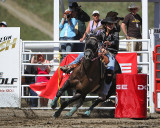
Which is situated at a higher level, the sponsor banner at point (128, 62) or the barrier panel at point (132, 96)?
the sponsor banner at point (128, 62)

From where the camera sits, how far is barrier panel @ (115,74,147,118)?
9516 millimetres

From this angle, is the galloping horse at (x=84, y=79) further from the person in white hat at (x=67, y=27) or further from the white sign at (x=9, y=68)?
the person in white hat at (x=67, y=27)

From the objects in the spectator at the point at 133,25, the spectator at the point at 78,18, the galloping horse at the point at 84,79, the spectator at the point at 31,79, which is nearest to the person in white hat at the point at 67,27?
the spectator at the point at 78,18

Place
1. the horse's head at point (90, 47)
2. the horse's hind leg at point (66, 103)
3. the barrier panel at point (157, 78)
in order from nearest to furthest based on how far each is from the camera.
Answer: the horse's head at point (90, 47), the horse's hind leg at point (66, 103), the barrier panel at point (157, 78)

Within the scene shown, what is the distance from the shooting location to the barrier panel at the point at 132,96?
952 cm

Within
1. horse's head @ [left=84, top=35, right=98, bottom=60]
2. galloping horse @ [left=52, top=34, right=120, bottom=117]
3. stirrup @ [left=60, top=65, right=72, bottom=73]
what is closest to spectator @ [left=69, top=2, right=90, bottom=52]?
stirrup @ [left=60, top=65, right=72, bottom=73]

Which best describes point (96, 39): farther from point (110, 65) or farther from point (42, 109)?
point (42, 109)

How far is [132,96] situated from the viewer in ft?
31.3

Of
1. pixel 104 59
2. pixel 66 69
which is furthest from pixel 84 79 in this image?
pixel 104 59

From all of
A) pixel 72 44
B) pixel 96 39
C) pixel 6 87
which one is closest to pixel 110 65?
pixel 96 39

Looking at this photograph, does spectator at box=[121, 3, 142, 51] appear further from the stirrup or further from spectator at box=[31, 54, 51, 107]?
the stirrup

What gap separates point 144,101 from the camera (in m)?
9.62

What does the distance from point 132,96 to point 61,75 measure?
7.94 feet

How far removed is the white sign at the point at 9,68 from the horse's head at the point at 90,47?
8.27ft
